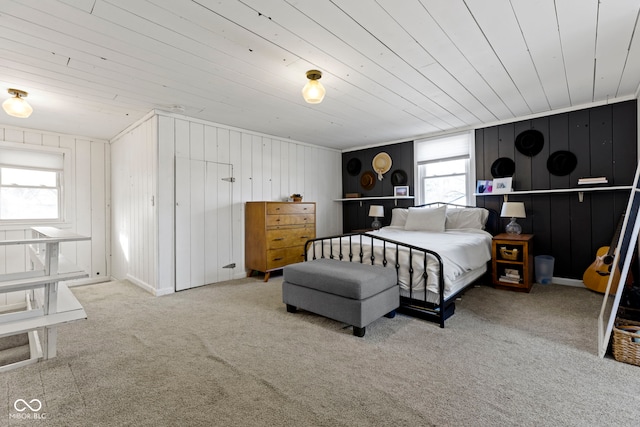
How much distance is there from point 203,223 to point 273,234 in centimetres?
101

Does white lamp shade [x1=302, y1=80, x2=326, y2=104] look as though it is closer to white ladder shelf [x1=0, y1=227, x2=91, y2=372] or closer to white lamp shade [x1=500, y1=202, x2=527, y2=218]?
white ladder shelf [x1=0, y1=227, x2=91, y2=372]

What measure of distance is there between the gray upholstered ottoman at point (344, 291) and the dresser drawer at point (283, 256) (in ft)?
4.69

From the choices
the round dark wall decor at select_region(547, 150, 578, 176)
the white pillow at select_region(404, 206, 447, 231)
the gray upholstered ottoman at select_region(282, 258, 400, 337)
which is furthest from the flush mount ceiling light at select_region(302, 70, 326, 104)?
the round dark wall decor at select_region(547, 150, 578, 176)

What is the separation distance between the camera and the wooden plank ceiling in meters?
1.93

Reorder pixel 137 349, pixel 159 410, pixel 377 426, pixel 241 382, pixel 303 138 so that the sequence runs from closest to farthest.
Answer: pixel 377 426, pixel 159 410, pixel 241 382, pixel 137 349, pixel 303 138

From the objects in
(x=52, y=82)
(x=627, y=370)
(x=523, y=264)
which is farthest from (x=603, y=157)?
(x=52, y=82)

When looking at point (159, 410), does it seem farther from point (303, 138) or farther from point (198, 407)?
point (303, 138)

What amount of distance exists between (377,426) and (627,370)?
1807 millimetres

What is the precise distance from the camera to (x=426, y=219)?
4.49 meters

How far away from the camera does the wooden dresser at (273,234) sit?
4441mm

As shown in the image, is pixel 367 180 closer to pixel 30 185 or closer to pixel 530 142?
pixel 530 142

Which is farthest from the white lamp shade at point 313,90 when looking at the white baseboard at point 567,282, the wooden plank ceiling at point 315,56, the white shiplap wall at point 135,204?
the white baseboard at point 567,282

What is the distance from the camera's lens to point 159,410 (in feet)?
5.34

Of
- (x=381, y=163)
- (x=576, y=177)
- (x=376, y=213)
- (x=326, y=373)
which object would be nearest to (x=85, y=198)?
(x=376, y=213)
